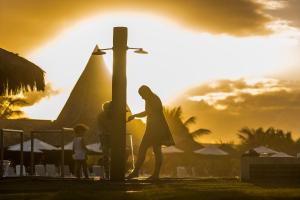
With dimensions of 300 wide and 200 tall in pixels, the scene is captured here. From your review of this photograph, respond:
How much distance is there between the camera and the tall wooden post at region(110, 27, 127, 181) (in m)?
15.2

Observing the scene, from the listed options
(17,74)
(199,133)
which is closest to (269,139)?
(199,133)

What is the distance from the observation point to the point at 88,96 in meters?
59.2

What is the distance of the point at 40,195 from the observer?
33.9 ft

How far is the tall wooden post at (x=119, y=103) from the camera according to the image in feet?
49.8

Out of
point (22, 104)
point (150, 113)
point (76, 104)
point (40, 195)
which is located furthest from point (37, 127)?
point (40, 195)

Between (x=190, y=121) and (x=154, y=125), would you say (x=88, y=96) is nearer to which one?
(x=190, y=121)

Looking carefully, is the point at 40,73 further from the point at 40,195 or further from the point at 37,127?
the point at 37,127

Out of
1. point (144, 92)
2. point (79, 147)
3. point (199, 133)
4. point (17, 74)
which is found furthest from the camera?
point (199, 133)

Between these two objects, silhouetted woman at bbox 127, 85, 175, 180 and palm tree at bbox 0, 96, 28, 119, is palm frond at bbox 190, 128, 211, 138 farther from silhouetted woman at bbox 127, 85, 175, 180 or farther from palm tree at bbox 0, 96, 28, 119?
silhouetted woman at bbox 127, 85, 175, 180

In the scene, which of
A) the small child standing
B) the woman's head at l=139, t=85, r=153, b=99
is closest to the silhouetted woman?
the woman's head at l=139, t=85, r=153, b=99

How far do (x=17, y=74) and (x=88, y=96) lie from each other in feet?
130

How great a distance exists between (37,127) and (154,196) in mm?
44750

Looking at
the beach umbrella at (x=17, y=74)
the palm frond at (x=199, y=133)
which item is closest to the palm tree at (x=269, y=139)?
the palm frond at (x=199, y=133)

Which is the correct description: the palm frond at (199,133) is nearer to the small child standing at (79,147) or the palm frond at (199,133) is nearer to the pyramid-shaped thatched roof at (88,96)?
the pyramid-shaped thatched roof at (88,96)
